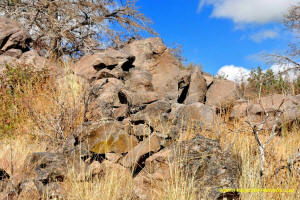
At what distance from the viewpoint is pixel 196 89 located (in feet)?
28.1

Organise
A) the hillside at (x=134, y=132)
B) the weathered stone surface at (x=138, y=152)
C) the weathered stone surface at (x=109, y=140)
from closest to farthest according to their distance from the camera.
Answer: the hillside at (x=134, y=132) → the weathered stone surface at (x=138, y=152) → the weathered stone surface at (x=109, y=140)

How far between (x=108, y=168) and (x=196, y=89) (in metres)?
4.70

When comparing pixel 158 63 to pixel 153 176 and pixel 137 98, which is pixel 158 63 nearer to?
pixel 137 98

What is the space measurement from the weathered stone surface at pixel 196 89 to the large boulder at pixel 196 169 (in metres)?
4.29

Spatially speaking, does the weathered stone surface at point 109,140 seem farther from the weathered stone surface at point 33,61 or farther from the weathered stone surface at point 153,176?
the weathered stone surface at point 33,61

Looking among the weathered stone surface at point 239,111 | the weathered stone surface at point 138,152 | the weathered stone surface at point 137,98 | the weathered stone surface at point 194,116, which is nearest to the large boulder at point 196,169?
the weathered stone surface at point 138,152

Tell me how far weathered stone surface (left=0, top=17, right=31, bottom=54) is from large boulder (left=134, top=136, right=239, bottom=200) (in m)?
7.93

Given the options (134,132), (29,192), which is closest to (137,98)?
(134,132)

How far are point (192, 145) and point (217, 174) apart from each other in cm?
56

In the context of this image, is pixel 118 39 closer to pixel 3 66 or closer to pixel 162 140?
pixel 3 66

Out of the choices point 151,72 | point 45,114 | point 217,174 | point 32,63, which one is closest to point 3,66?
point 32,63

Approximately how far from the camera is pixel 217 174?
3.70 metres

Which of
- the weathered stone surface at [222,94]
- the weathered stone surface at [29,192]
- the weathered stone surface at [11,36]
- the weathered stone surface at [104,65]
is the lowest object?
the weathered stone surface at [29,192]

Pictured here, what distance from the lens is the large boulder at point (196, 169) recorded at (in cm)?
359
